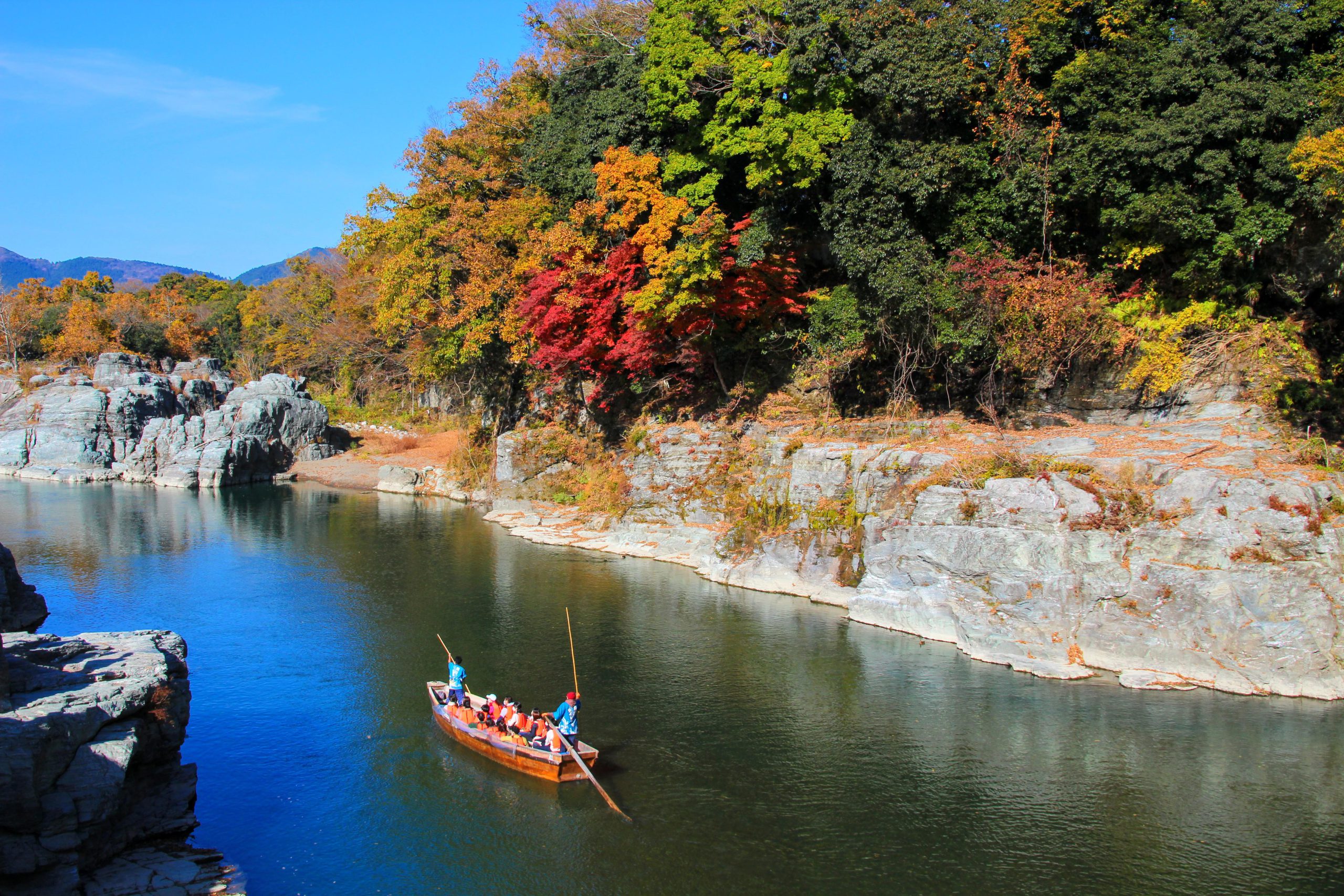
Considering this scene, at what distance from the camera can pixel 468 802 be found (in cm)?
1669

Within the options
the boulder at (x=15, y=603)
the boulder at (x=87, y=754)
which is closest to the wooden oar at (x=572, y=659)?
the boulder at (x=87, y=754)

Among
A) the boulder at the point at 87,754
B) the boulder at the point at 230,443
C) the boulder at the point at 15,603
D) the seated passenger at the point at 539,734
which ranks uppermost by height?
the boulder at the point at 230,443

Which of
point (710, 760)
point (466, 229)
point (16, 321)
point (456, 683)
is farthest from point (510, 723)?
point (16, 321)

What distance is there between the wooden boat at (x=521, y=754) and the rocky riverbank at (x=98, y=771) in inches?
205

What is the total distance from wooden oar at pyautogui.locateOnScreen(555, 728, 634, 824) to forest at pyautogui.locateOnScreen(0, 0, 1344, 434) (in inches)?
758

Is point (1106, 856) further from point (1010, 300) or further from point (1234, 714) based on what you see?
point (1010, 300)

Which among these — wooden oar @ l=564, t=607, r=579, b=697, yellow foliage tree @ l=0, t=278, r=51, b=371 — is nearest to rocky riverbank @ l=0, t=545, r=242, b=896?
wooden oar @ l=564, t=607, r=579, b=697

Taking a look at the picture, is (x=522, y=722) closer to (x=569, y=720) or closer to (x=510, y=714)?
(x=510, y=714)

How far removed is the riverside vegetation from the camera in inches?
920

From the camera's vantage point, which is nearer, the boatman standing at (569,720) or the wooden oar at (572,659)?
the boatman standing at (569,720)

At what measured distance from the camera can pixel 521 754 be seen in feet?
57.5

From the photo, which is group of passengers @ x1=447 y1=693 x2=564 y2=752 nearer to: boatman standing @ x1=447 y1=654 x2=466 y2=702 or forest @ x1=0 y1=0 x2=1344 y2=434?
boatman standing @ x1=447 y1=654 x2=466 y2=702

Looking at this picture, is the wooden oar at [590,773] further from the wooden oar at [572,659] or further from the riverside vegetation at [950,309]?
the riverside vegetation at [950,309]

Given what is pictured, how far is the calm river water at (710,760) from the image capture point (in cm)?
1470
